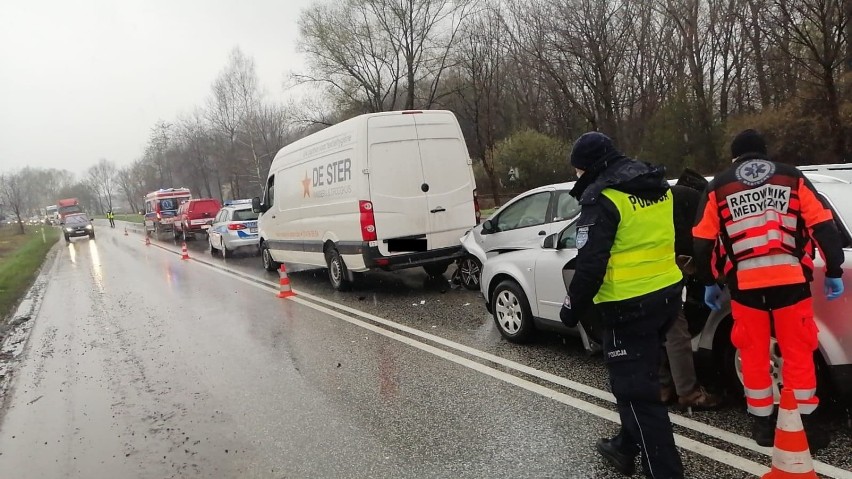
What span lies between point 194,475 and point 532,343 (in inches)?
132

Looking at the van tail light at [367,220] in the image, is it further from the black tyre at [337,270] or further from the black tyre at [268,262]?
the black tyre at [268,262]

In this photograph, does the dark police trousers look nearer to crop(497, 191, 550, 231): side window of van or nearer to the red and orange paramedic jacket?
the red and orange paramedic jacket

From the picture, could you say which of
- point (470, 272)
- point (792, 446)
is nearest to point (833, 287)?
point (792, 446)

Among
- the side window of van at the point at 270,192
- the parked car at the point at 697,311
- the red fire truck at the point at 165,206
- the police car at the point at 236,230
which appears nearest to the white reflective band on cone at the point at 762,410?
the parked car at the point at 697,311

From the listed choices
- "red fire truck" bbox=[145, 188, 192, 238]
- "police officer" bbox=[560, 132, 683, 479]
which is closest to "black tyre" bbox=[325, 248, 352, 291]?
"police officer" bbox=[560, 132, 683, 479]

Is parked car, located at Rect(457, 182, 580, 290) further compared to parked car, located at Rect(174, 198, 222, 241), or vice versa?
parked car, located at Rect(174, 198, 222, 241)

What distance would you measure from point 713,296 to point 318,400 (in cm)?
315

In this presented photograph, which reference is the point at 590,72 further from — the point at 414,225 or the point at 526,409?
the point at 526,409

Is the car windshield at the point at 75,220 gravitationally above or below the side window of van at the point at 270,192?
above

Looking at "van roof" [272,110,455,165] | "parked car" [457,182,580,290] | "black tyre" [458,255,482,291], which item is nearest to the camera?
"parked car" [457,182,580,290]

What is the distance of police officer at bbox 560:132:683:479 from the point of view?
281cm

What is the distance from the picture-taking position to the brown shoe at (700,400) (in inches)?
153

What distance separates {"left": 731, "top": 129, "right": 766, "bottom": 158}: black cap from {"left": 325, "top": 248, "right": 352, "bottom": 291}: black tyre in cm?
684

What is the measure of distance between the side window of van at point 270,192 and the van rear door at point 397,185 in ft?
14.1
